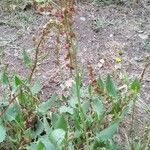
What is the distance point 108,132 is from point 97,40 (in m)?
1.06

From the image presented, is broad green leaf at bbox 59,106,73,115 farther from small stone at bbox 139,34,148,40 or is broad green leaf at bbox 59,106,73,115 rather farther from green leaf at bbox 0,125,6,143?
small stone at bbox 139,34,148,40

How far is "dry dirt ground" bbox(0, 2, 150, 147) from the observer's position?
8.64 feet

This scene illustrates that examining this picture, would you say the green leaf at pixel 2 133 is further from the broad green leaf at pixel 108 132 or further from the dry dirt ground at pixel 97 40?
the dry dirt ground at pixel 97 40

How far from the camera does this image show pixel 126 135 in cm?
215

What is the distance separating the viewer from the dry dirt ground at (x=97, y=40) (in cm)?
263

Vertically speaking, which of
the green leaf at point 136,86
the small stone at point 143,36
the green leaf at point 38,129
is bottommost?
the green leaf at point 38,129

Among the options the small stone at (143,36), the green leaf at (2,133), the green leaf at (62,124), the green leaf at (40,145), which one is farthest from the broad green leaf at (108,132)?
the small stone at (143,36)

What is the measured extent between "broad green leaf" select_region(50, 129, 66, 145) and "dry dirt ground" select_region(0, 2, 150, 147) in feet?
2.10

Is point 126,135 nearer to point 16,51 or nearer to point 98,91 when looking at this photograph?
point 98,91

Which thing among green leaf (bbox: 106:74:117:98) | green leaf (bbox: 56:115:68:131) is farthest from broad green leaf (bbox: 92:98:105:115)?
green leaf (bbox: 56:115:68:131)

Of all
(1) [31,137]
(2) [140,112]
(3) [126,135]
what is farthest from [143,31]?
(1) [31,137]

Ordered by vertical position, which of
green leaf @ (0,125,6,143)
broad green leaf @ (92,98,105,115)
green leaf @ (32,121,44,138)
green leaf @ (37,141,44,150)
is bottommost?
green leaf @ (32,121,44,138)

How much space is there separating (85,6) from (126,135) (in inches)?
49.4

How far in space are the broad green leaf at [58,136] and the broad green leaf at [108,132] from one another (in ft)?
0.58
